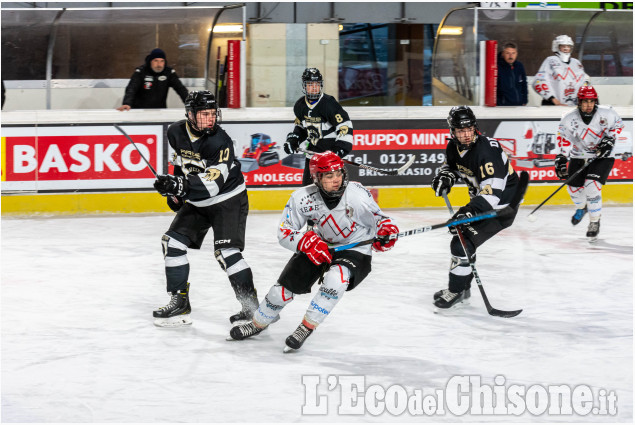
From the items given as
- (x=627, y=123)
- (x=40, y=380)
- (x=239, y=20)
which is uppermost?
(x=239, y=20)

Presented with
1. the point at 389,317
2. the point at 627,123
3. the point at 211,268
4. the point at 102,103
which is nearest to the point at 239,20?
the point at 102,103

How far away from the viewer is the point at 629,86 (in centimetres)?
905

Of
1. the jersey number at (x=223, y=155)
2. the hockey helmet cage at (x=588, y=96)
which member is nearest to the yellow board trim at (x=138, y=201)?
the hockey helmet cage at (x=588, y=96)

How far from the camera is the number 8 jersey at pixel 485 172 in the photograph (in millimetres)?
4379

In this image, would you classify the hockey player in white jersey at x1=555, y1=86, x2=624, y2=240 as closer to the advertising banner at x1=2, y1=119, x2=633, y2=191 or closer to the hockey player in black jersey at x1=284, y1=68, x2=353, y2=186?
the advertising banner at x1=2, y1=119, x2=633, y2=191

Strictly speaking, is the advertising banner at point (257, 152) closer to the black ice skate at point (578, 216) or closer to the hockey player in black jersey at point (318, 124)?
the black ice skate at point (578, 216)

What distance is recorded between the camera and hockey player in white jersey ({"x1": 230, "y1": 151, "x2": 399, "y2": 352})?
3.66m

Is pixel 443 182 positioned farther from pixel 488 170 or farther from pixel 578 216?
pixel 578 216

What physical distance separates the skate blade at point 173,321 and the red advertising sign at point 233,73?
4071 mm

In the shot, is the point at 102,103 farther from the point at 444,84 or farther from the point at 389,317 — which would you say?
the point at 389,317

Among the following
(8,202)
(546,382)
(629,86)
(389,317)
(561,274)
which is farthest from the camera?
(629,86)

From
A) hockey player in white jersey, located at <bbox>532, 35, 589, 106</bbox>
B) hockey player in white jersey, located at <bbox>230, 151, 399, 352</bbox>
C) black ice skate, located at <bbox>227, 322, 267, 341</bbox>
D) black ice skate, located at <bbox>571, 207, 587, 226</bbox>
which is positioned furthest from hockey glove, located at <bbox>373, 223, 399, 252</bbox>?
hockey player in white jersey, located at <bbox>532, 35, 589, 106</bbox>

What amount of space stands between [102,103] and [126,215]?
1.03 m

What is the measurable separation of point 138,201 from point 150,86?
3.36ft
